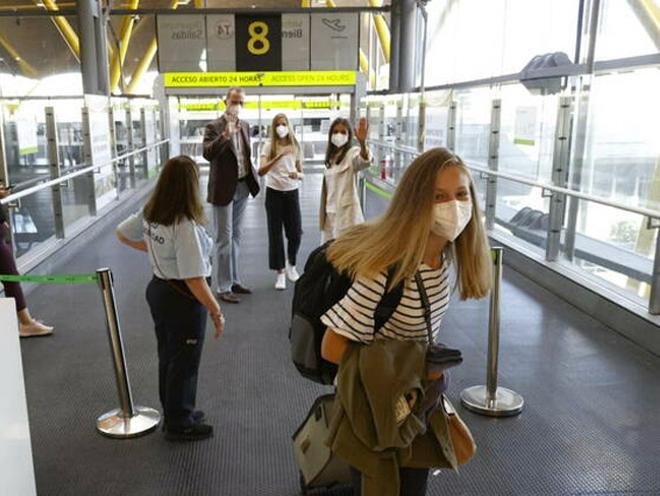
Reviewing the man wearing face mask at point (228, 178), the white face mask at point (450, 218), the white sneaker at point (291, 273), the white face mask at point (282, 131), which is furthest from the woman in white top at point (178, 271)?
the white sneaker at point (291, 273)

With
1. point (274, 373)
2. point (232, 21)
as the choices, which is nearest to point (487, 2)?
point (232, 21)

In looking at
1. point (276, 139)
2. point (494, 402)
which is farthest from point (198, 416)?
point (276, 139)

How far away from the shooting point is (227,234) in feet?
17.0

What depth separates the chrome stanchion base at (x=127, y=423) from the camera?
3088 mm

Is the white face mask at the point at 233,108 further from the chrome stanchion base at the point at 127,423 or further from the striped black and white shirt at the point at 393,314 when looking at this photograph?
the striped black and white shirt at the point at 393,314

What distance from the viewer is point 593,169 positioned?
7.02m

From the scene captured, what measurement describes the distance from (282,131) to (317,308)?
3860mm

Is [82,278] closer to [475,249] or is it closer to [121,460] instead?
[121,460]

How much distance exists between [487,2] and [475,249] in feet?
28.4

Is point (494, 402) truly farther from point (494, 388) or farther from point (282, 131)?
point (282, 131)

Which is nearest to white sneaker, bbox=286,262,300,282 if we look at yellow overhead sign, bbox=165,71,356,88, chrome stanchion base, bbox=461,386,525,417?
chrome stanchion base, bbox=461,386,525,417

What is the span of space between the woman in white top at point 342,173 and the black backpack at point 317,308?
10.6 ft

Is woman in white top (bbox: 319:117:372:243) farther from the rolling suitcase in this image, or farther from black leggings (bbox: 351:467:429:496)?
black leggings (bbox: 351:467:429:496)

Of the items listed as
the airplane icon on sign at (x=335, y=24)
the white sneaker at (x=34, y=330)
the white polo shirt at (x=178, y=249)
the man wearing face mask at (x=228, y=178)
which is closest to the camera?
the white polo shirt at (x=178, y=249)
